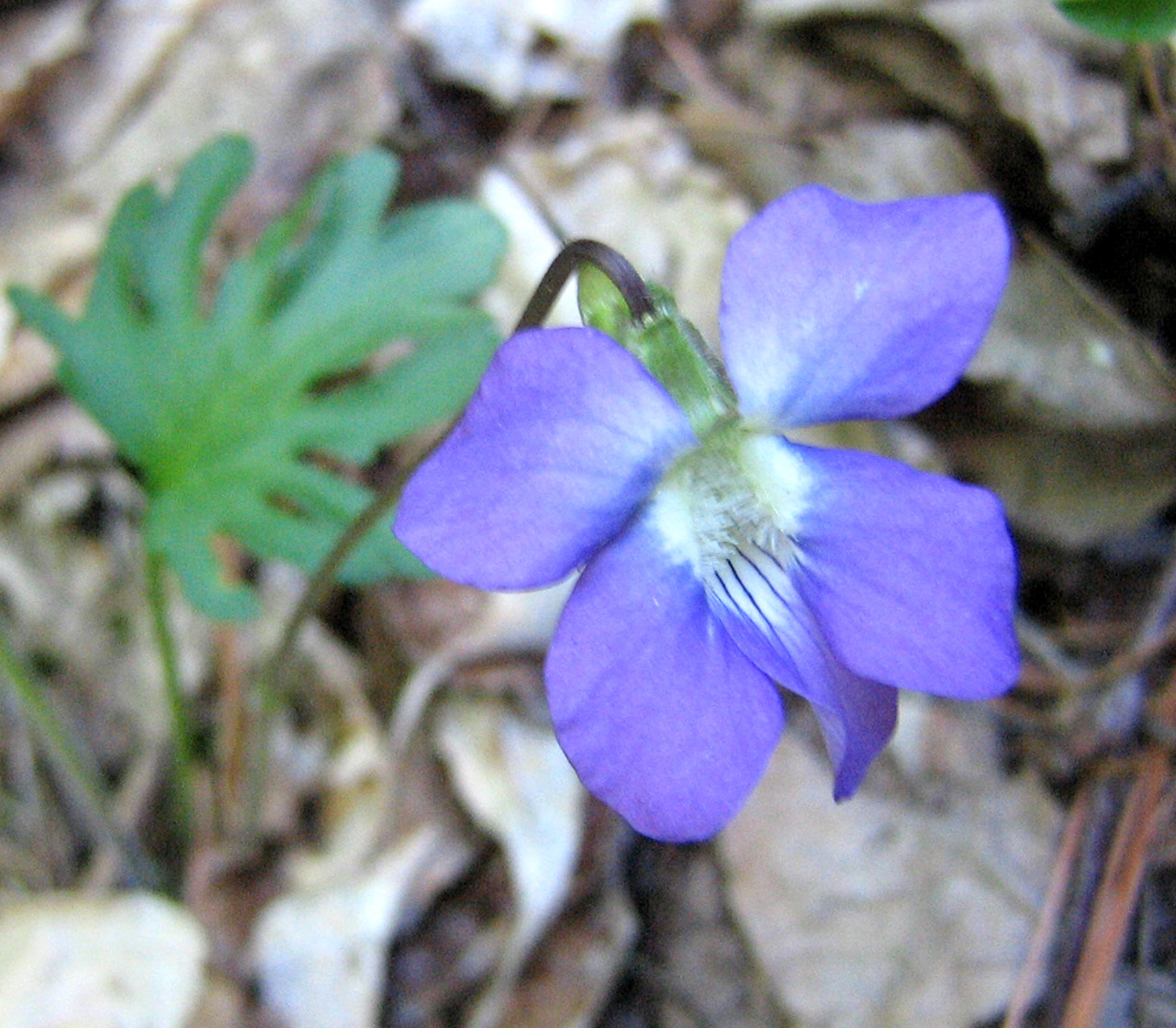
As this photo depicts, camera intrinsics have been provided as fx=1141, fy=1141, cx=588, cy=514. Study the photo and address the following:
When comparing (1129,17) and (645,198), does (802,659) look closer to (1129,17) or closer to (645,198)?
(1129,17)

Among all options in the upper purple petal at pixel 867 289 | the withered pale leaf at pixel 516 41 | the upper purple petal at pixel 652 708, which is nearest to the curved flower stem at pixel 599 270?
the upper purple petal at pixel 867 289

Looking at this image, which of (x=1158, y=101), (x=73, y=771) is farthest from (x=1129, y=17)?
(x=73, y=771)

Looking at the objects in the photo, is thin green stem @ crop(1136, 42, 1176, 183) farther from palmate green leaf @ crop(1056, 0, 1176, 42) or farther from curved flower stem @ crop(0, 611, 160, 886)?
curved flower stem @ crop(0, 611, 160, 886)

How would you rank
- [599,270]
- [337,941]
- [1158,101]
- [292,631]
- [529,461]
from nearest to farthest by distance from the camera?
[529,461], [599,270], [292,631], [337,941], [1158,101]

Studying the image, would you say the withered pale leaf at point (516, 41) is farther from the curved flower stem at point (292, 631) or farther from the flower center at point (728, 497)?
the flower center at point (728, 497)

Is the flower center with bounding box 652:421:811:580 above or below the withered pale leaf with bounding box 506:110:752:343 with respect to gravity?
above

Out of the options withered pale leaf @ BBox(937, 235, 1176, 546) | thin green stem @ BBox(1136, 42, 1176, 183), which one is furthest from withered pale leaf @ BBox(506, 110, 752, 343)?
thin green stem @ BBox(1136, 42, 1176, 183)
